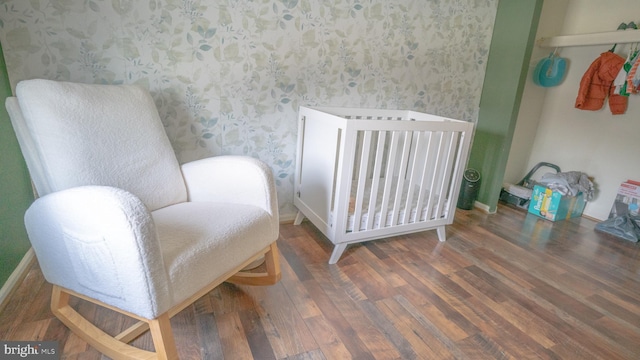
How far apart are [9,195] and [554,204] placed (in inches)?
130

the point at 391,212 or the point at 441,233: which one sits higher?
the point at 391,212

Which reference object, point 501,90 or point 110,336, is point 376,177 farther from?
point 501,90

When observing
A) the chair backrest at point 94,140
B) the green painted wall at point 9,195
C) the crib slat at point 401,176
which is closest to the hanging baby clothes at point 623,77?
the crib slat at point 401,176

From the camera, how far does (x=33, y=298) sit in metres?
1.31

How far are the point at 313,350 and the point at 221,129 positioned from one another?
1253 mm

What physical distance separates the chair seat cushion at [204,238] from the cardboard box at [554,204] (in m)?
2.30

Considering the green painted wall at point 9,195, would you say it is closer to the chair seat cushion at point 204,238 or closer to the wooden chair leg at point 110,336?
the wooden chair leg at point 110,336

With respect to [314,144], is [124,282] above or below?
below

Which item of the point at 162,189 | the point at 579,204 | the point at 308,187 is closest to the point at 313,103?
the point at 308,187

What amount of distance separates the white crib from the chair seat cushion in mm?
493

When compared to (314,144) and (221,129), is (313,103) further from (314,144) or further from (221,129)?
(221,129)

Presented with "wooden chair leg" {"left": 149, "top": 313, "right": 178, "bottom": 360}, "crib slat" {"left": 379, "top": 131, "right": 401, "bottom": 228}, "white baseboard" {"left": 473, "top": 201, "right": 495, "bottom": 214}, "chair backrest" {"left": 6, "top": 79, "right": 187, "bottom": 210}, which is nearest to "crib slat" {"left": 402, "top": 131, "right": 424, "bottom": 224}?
"crib slat" {"left": 379, "top": 131, "right": 401, "bottom": 228}

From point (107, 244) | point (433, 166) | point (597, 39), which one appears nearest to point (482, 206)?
point (433, 166)

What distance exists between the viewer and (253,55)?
5.88 feet
